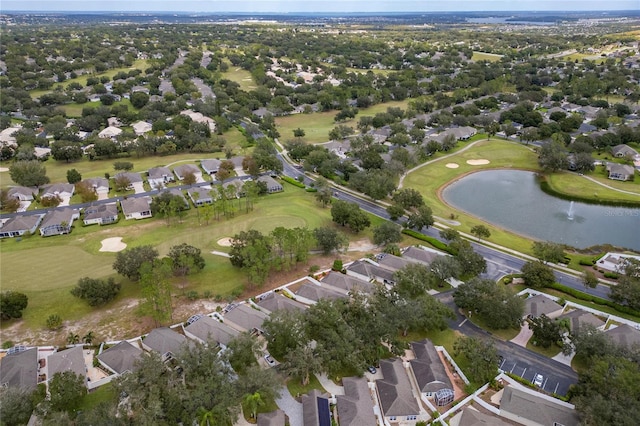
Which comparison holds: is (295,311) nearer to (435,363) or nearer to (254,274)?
(254,274)

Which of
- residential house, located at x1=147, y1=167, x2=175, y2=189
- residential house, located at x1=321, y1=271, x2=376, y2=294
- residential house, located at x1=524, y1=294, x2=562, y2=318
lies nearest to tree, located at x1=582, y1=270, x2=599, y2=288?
residential house, located at x1=524, y1=294, x2=562, y2=318

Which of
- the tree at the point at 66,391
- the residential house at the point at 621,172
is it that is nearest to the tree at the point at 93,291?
the tree at the point at 66,391

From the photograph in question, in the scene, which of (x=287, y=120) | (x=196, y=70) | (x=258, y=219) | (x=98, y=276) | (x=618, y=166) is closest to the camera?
(x=98, y=276)

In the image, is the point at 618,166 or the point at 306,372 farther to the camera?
the point at 618,166

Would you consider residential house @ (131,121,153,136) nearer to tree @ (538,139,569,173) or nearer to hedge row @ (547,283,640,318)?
tree @ (538,139,569,173)

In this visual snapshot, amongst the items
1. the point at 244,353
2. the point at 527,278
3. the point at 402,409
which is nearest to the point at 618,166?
the point at 527,278

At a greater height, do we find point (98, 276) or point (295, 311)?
point (295, 311)
